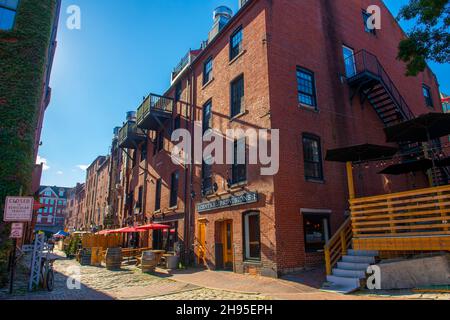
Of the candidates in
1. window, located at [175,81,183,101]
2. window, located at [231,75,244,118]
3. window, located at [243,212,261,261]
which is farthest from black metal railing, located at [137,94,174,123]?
window, located at [243,212,261,261]

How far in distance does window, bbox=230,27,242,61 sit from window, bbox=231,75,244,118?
5.39 ft

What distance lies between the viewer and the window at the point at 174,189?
20.1m

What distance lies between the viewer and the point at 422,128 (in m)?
9.85

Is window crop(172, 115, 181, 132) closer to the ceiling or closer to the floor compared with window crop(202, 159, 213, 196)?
closer to the ceiling

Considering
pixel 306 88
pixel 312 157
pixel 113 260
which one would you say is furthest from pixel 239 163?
pixel 113 260

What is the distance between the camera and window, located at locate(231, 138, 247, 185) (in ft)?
45.4

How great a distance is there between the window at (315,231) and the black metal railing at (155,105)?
14268 mm

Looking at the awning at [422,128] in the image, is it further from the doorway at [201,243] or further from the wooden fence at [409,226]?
the doorway at [201,243]

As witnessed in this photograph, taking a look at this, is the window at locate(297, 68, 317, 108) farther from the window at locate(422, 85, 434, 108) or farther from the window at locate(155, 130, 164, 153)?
the window at locate(422, 85, 434, 108)

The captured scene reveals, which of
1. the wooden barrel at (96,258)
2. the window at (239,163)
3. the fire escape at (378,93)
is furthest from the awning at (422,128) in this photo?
the wooden barrel at (96,258)

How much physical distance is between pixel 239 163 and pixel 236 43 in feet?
23.1

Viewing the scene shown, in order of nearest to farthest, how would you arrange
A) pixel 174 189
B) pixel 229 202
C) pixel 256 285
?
pixel 256 285 → pixel 229 202 → pixel 174 189

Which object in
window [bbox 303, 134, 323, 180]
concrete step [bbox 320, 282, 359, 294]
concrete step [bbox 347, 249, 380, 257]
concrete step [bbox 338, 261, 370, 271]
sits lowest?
concrete step [bbox 320, 282, 359, 294]

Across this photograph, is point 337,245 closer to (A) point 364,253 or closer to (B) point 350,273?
(A) point 364,253
